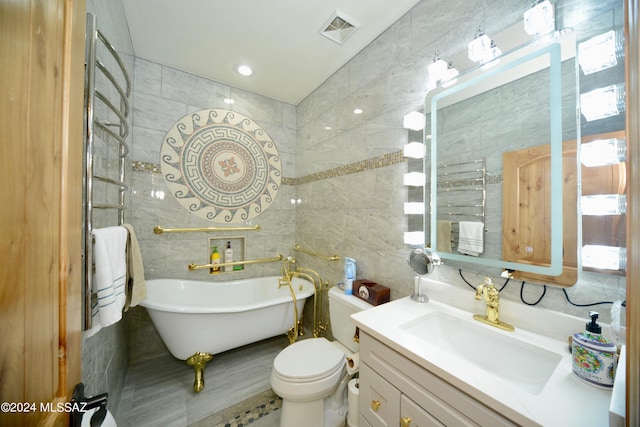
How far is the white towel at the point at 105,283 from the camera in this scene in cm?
92

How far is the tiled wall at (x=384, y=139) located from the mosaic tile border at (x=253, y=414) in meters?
0.99

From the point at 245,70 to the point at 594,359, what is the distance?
2756mm

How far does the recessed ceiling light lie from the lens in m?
2.09

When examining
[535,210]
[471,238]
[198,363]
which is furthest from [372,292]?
[198,363]

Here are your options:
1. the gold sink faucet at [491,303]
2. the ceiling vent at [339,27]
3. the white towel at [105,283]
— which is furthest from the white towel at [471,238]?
the white towel at [105,283]

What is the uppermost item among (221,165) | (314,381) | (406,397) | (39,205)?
(221,165)

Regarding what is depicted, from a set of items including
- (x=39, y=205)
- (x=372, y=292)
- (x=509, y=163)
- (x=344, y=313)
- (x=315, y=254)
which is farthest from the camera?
(x=315, y=254)

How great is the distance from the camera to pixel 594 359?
65cm

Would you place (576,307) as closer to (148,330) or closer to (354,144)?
(354,144)

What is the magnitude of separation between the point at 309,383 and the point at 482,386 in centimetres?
90

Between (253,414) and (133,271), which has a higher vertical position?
(133,271)

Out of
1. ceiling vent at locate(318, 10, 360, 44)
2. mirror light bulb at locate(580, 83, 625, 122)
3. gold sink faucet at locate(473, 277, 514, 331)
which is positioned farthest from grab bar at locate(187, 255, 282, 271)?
mirror light bulb at locate(580, 83, 625, 122)

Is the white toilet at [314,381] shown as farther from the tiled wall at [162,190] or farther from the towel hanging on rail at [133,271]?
the tiled wall at [162,190]

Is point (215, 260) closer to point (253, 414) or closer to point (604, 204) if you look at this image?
point (253, 414)
